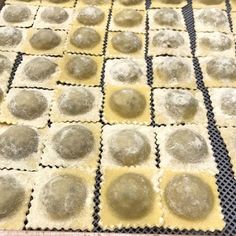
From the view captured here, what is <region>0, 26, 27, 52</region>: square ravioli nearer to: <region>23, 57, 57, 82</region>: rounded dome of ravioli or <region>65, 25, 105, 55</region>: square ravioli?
<region>23, 57, 57, 82</region>: rounded dome of ravioli

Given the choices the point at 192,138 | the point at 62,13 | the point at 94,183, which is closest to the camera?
the point at 94,183

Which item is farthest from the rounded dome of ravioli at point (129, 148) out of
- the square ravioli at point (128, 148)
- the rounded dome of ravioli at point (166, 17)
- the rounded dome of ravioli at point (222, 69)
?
the rounded dome of ravioli at point (166, 17)

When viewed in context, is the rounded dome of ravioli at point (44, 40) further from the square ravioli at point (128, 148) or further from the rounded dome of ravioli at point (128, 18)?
the square ravioli at point (128, 148)

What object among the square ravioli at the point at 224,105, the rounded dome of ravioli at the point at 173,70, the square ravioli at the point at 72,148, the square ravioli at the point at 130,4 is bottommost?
the square ravioli at the point at 72,148

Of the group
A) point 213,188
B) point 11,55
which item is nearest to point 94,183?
point 213,188

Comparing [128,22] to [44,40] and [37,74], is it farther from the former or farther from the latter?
[37,74]

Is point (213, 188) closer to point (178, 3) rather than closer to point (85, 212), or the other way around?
point (85, 212)
